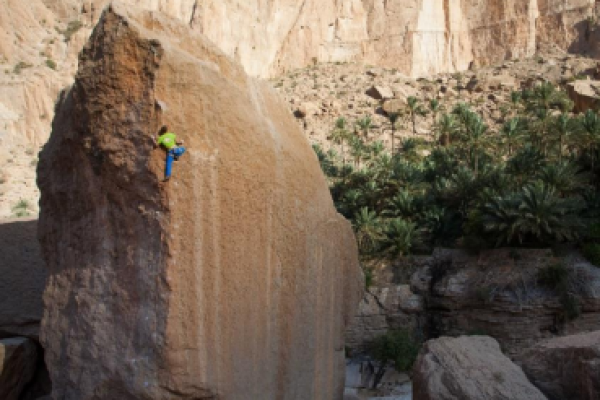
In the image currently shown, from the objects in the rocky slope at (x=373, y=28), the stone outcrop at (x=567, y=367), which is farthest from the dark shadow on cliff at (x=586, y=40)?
the stone outcrop at (x=567, y=367)

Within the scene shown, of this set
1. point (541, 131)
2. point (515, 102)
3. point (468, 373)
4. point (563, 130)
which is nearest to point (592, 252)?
point (563, 130)

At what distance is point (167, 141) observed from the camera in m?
3.33

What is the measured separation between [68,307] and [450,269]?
16939 mm

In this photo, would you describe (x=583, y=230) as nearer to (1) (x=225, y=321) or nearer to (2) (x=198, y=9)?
(1) (x=225, y=321)

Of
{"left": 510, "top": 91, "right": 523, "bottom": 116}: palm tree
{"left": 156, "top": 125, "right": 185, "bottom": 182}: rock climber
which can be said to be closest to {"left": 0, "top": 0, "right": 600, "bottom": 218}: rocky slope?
{"left": 510, "top": 91, "right": 523, "bottom": 116}: palm tree

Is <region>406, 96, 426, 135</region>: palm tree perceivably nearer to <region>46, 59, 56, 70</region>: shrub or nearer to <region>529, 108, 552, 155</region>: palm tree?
<region>529, 108, 552, 155</region>: palm tree

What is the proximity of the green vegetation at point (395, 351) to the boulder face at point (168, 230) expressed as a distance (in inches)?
534

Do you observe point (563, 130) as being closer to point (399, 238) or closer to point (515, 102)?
point (399, 238)

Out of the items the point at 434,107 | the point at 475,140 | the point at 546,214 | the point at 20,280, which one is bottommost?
the point at 546,214

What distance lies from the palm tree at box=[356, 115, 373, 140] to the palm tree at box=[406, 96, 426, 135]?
12.9 feet

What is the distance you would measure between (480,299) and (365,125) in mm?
27248

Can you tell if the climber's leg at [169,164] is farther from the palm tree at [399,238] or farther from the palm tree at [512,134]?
the palm tree at [512,134]

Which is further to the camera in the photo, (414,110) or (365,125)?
(414,110)

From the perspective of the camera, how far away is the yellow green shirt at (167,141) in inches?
131
